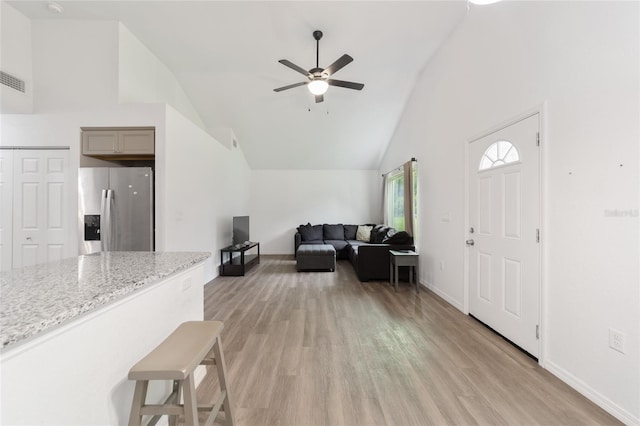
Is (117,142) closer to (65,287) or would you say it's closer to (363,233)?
(65,287)

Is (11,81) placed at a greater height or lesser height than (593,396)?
greater

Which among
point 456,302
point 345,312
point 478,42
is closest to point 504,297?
point 456,302

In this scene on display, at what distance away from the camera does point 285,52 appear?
3.78 meters

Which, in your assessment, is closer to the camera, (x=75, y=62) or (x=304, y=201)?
(x=75, y=62)

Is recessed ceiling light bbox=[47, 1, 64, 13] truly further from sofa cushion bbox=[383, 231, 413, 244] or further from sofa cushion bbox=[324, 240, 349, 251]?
sofa cushion bbox=[324, 240, 349, 251]

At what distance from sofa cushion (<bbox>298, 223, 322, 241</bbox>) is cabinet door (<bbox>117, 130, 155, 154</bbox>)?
4300 mm

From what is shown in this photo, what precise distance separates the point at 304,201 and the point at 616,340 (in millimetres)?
6522

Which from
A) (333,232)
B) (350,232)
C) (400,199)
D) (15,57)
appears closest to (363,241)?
(350,232)

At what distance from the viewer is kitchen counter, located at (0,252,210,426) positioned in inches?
Result: 27.5

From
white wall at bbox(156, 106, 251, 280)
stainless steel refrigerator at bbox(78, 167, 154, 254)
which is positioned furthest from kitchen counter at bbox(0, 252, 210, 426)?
white wall at bbox(156, 106, 251, 280)

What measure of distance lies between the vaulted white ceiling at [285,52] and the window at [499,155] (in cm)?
177

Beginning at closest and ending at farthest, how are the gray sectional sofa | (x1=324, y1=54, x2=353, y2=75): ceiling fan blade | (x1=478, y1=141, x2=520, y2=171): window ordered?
1. (x1=478, y1=141, x2=520, y2=171): window
2. (x1=324, y1=54, x2=353, y2=75): ceiling fan blade
3. the gray sectional sofa

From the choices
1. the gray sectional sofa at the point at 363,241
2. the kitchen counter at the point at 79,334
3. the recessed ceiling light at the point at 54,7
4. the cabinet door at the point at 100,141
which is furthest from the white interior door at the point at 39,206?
the gray sectional sofa at the point at 363,241

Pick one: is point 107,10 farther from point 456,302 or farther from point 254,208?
point 456,302
